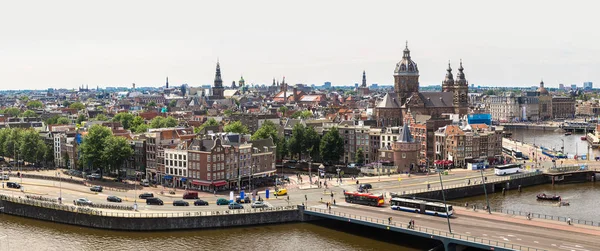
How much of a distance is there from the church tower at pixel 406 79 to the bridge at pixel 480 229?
8764 centimetres

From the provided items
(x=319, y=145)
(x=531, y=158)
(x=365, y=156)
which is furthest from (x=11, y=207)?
(x=531, y=158)

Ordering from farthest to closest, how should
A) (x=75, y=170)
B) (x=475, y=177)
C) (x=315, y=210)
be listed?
(x=75, y=170)
(x=475, y=177)
(x=315, y=210)

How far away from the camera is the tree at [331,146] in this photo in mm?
141375

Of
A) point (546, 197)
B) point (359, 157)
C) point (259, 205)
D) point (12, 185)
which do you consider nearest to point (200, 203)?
point (259, 205)

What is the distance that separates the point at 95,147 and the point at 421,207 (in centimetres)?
6482

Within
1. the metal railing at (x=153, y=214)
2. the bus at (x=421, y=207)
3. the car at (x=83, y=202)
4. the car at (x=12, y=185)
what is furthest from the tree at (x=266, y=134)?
the bus at (x=421, y=207)

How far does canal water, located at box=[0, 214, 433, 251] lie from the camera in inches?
3095

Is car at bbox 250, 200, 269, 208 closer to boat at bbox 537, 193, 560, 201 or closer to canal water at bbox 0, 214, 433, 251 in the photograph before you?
canal water at bbox 0, 214, 433, 251

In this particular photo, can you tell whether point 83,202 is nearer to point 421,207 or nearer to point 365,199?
point 365,199

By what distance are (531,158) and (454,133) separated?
1021 inches

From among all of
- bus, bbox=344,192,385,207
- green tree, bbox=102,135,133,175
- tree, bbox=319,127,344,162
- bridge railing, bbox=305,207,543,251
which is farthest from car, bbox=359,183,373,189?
green tree, bbox=102,135,133,175

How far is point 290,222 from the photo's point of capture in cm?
8906

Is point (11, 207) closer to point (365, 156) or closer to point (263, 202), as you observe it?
point (263, 202)

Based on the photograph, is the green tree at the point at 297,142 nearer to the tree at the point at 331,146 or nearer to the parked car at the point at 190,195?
the tree at the point at 331,146
